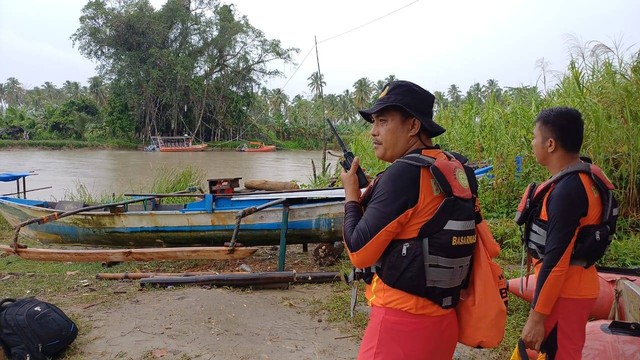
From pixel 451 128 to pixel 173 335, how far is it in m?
6.20

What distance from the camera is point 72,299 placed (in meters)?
4.46

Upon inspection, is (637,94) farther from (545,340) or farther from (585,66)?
(545,340)

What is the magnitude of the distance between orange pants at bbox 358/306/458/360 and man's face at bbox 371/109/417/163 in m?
0.51

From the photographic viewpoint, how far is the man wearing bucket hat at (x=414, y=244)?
133 cm

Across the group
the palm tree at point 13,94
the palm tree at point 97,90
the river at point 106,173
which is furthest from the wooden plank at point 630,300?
the palm tree at point 13,94

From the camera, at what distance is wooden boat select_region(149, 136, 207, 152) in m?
35.4

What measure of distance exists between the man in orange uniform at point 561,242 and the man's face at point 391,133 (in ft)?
2.21

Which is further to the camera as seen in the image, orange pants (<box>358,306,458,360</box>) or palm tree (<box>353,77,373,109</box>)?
palm tree (<box>353,77,373,109</box>)

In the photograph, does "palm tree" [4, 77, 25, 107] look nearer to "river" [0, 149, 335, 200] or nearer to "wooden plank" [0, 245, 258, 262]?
"river" [0, 149, 335, 200]

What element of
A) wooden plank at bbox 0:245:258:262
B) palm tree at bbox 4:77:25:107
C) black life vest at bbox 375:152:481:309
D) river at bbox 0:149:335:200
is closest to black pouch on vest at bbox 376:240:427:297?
black life vest at bbox 375:152:481:309

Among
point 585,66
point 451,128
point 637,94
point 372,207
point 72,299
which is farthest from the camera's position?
point 451,128

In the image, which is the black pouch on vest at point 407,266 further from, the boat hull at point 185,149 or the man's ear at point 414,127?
the boat hull at point 185,149

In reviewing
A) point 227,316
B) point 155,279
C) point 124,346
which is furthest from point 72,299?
point 227,316

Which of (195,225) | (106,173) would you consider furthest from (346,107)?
(195,225)
